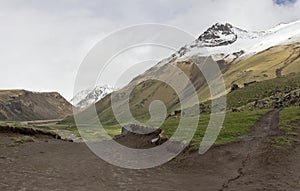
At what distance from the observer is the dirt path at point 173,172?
92.2ft

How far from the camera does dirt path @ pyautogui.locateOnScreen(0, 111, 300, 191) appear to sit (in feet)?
92.2

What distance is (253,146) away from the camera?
4297 centimetres

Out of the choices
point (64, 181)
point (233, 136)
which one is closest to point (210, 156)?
point (233, 136)

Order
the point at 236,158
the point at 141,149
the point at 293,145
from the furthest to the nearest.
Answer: the point at 141,149
the point at 293,145
the point at 236,158

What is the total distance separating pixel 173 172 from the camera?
115ft

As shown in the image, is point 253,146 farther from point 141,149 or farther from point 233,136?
point 141,149

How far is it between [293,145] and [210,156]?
1075 cm

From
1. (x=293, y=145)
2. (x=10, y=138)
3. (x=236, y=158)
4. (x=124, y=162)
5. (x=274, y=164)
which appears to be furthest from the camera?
(x=10, y=138)

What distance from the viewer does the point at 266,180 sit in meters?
28.8

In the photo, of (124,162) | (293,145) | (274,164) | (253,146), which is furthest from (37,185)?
(293,145)

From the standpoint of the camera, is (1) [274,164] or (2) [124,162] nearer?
(1) [274,164]

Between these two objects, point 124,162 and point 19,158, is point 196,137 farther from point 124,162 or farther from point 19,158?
point 19,158

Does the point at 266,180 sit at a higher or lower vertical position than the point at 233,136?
lower

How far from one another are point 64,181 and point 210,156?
16330mm
